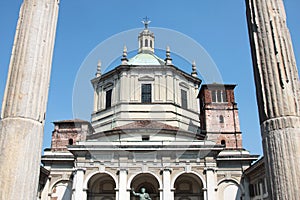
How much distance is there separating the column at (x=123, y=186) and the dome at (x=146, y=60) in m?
11.9

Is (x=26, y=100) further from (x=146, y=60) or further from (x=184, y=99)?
(x=146, y=60)

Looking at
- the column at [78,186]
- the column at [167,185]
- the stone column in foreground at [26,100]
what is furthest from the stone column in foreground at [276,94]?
the column at [78,186]

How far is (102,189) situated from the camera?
24.7 m

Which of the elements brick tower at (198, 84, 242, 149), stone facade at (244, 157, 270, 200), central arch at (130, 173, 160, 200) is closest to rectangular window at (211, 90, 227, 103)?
brick tower at (198, 84, 242, 149)

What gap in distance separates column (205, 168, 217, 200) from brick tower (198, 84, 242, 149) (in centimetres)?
535

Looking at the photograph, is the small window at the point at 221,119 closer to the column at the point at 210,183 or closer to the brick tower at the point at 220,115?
the brick tower at the point at 220,115

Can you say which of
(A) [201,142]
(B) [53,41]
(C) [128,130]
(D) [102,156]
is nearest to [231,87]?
(A) [201,142]

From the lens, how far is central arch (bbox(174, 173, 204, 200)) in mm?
24312

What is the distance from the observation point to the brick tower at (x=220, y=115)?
27.6 meters

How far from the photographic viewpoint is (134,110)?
27.7 m

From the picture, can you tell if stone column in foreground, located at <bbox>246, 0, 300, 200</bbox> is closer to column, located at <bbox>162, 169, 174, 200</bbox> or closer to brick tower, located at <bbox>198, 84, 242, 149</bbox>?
column, located at <bbox>162, 169, 174, 200</bbox>

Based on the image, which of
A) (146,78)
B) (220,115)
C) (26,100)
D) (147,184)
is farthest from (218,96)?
(26,100)

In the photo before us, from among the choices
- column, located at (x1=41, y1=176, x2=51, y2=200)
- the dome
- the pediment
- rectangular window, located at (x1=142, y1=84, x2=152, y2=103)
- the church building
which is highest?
the dome

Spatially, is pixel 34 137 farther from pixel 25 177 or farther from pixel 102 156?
pixel 102 156
